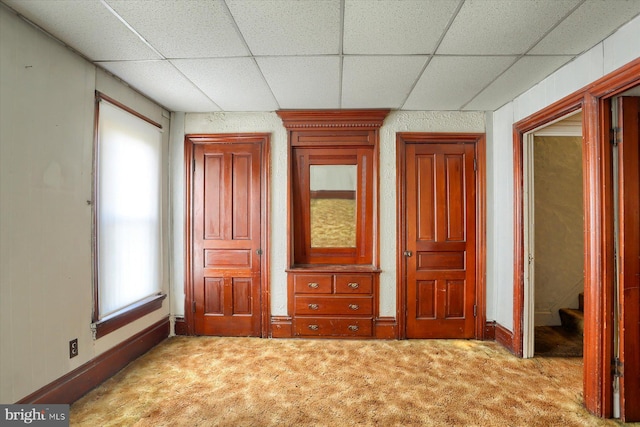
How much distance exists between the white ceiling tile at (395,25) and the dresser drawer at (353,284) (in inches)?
86.2

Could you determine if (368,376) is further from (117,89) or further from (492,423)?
(117,89)

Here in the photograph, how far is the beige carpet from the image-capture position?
2033 mm

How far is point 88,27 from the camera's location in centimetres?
190

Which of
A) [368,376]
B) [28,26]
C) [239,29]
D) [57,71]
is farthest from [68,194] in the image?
[368,376]

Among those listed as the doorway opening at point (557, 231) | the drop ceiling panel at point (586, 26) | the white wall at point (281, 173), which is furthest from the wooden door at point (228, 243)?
the doorway opening at point (557, 231)

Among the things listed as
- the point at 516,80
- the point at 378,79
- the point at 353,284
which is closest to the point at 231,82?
the point at 378,79

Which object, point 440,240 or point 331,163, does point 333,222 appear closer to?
point 331,163

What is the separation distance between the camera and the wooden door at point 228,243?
135 inches

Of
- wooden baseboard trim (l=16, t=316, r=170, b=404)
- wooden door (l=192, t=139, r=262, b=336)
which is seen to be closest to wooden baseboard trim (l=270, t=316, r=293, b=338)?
wooden door (l=192, t=139, r=262, b=336)

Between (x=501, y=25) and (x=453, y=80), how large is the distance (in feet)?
2.49

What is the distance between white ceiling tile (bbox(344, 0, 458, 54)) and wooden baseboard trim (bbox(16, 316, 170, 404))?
9.74 feet

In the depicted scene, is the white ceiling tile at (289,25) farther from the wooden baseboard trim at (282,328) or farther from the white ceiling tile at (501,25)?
the wooden baseboard trim at (282,328)

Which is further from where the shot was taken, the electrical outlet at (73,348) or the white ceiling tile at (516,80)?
the white ceiling tile at (516,80)

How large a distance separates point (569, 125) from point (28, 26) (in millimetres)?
4304
